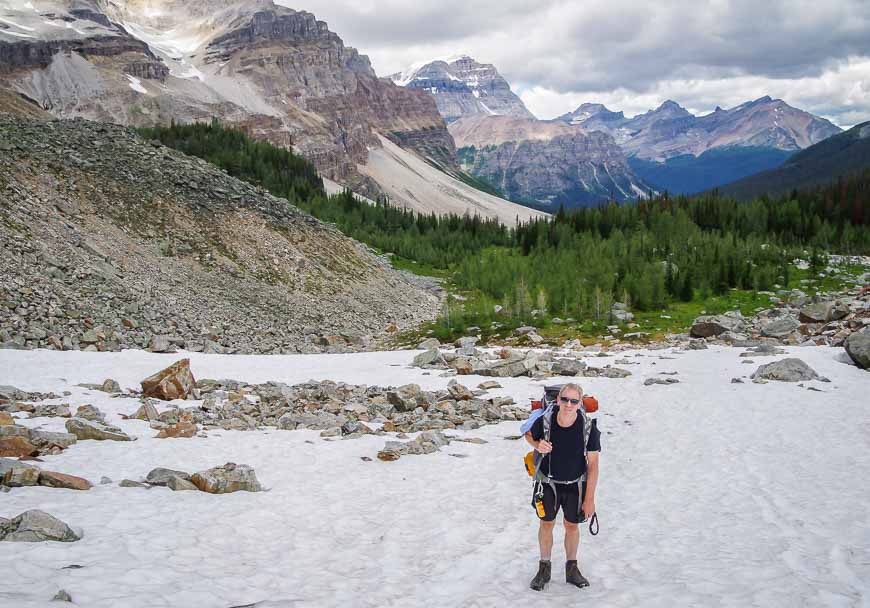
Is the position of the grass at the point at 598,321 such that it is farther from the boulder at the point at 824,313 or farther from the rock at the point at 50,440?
the rock at the point at 50,440

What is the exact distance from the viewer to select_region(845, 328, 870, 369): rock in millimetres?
25938

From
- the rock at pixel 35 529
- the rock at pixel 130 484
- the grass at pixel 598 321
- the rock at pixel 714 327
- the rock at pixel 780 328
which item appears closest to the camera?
the rock at pixel 35 529

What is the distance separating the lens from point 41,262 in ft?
114

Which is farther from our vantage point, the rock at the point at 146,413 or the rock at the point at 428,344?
the rock at the point at 428,344

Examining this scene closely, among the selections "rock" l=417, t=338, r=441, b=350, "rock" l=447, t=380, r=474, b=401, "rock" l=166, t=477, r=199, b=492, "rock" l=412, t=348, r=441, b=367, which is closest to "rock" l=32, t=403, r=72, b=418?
"rock" l=166, t=477, r=199, b=492

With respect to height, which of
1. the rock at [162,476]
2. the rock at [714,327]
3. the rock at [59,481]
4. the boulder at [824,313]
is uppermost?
the boulder at [824,313]

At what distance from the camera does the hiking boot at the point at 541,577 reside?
884cm

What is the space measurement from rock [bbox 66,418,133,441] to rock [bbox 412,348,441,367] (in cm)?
1724

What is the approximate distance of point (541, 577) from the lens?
8.89 meters

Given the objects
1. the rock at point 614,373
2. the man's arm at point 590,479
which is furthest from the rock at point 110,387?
the rock at point 614,373

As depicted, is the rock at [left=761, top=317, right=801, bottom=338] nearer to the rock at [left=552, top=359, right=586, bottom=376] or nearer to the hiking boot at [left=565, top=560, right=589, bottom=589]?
the rock at [left=552, top=359, right=586, bottom=376]

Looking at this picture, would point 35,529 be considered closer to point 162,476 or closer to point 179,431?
point 162,476

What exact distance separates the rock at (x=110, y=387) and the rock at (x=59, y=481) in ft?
34.4

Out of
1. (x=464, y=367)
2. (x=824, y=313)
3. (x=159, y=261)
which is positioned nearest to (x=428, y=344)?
(x=464, y=367)
